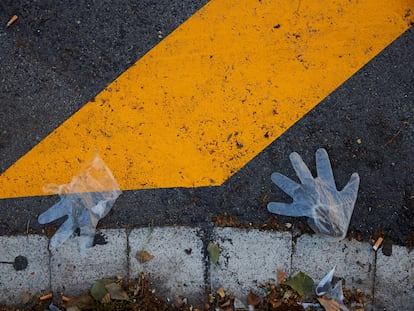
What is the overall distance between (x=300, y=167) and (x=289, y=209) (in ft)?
0.81

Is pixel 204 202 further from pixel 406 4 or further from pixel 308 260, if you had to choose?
pixel 406 4

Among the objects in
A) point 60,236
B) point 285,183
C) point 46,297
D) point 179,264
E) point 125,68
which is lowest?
point 46,297

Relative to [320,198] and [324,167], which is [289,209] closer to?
[320,198]

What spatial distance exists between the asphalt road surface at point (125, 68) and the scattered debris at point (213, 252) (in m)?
0.14

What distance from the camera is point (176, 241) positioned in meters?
3.02

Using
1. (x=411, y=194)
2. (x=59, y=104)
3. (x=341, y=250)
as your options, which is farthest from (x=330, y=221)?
(x=59, y=104)

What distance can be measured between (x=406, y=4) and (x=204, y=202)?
160 centimetres

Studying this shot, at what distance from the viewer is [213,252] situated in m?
→ 3.02

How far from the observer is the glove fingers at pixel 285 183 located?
9.88ft

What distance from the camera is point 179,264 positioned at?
3.02 metres

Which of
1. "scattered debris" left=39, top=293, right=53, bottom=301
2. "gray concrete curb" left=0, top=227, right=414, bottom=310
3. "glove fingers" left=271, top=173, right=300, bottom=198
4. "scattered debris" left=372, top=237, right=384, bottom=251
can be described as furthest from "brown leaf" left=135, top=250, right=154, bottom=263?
"scattered debris" left=372, top=237, right=384, bottom=251

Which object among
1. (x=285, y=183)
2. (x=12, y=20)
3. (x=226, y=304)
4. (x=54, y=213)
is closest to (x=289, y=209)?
(x=285, y=183)

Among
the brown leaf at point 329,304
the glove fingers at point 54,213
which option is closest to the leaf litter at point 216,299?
the brown leaf at point 329,304

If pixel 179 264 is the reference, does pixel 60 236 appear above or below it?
above
